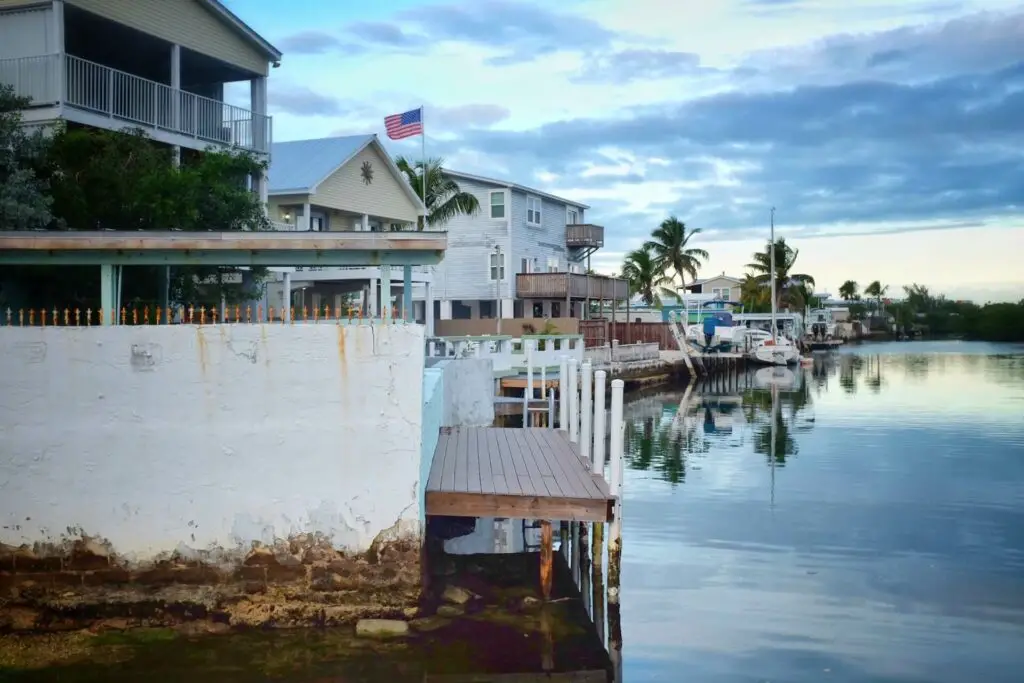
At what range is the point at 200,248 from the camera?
420 inches

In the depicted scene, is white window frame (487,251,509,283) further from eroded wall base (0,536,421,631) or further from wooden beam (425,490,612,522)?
eroded wall base (0,536,421,631)

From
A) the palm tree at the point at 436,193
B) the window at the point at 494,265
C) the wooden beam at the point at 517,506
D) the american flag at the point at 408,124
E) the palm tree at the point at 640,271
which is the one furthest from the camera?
the palm tree at the point at 640,271

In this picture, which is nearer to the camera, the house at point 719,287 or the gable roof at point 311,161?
the gable roof at point 311,161

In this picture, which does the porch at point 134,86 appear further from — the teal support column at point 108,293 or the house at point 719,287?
the house at point 719,287

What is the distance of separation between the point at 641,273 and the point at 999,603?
61.1 m

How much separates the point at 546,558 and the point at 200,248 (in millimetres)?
5659

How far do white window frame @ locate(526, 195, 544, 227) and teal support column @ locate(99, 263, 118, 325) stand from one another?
4360 centimetres

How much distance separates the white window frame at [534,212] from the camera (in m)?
54.0

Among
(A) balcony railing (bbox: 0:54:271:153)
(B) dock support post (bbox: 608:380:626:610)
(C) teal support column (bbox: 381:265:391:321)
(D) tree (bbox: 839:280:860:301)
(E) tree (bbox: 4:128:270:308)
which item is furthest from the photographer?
(D) tree (bbox: 839:280:860:301)

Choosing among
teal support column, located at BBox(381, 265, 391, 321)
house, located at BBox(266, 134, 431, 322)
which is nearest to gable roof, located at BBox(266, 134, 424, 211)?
house, located at BBox(266, 134, 431, 322)

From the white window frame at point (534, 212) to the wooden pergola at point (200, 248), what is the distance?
4317cm

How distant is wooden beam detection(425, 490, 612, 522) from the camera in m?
11.1

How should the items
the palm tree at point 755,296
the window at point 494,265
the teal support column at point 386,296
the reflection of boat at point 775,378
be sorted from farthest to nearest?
the palm tree at point 755,296, the reflection of boat at point 775,378, the window at point 494,265, the teal support column at point 386,296

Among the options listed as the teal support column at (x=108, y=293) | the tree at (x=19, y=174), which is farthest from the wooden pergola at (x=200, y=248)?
the tree at (x=19, y=174)
